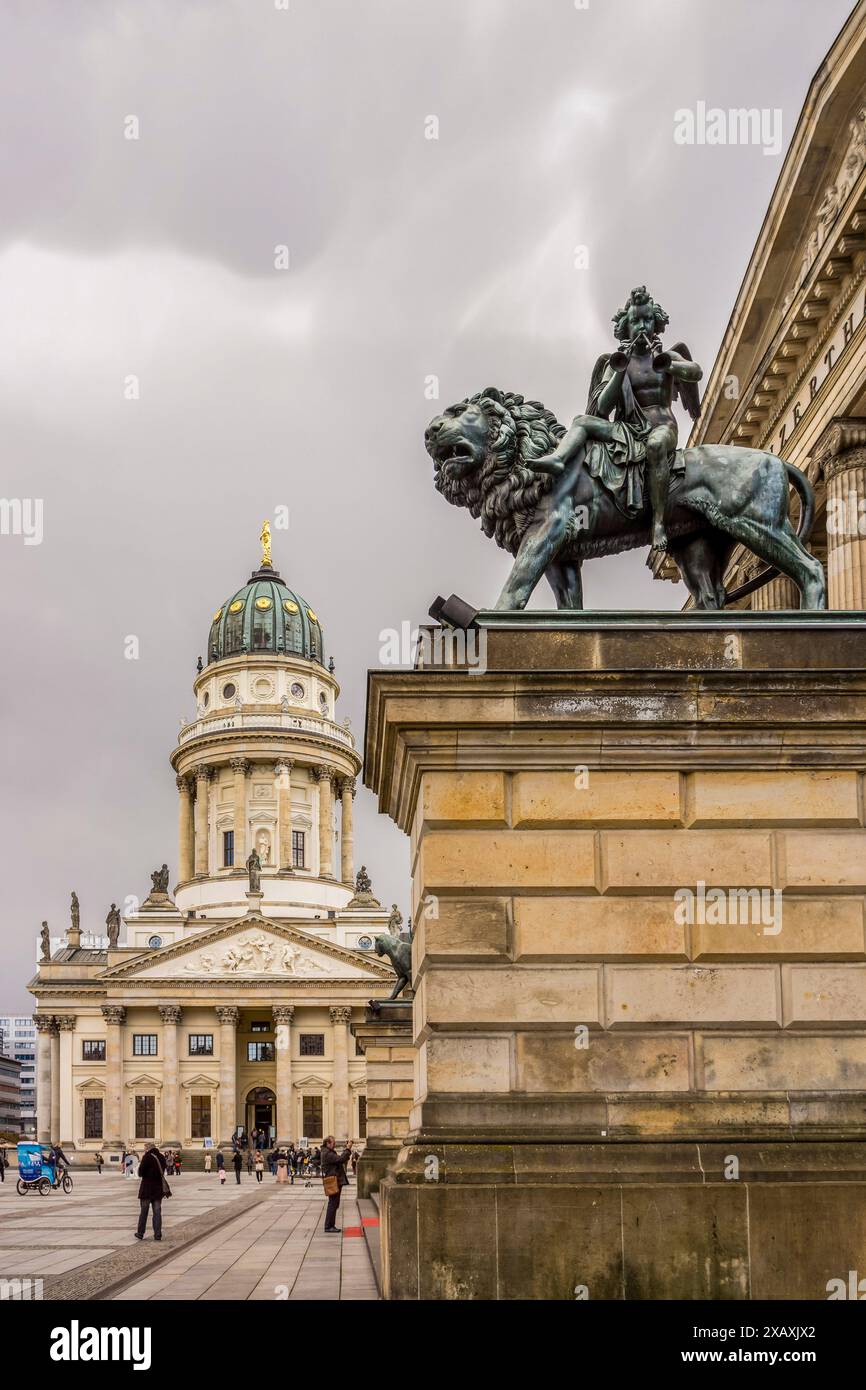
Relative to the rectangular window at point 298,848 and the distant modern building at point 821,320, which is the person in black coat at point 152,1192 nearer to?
the distant modern building at point 821,320

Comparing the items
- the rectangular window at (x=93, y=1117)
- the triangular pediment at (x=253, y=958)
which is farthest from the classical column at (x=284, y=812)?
the rectangular window at (x=93, y=1117)

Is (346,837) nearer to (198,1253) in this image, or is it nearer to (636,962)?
(198,1253)

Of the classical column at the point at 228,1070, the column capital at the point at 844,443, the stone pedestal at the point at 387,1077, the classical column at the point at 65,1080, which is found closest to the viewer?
the column capital at the point at 844,443

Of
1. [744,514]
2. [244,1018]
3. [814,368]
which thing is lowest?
[244,1018]

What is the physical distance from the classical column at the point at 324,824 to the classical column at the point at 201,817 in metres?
9.40

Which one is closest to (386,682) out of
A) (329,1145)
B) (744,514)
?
(744,514)

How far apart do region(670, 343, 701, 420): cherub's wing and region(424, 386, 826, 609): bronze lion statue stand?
20.6 inches

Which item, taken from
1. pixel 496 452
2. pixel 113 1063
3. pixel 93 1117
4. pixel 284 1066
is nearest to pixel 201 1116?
pixel 284 1066

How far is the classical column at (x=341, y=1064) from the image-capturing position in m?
112

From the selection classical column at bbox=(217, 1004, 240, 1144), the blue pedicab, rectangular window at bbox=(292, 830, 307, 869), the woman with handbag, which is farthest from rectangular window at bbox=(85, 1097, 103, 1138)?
the woman with handbag
